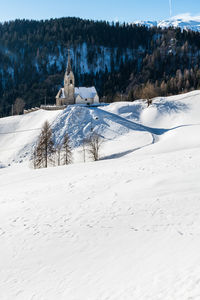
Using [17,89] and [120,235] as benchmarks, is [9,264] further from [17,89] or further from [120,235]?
[17,89]

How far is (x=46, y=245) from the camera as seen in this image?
11.4 metres

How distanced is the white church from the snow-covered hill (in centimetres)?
6137

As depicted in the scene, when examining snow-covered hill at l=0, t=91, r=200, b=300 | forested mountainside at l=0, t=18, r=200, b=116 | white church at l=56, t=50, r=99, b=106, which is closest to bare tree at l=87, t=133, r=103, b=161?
snow-covered hill at l=0, t=91, r=200, b=300

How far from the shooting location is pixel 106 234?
11.6 meters

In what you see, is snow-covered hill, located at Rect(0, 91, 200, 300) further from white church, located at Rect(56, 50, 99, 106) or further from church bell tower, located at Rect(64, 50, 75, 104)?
church bell tower, located at Rect(64, 50, 75, 104)

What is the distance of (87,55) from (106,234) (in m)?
177

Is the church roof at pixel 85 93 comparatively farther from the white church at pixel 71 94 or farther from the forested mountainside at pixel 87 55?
the forested mountainside at pixel 87 55

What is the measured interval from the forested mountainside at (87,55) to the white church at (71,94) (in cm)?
5128

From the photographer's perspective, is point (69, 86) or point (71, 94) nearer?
point (69, 86)

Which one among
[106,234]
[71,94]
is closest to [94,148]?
[106,234]

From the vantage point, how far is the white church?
80.4 metres

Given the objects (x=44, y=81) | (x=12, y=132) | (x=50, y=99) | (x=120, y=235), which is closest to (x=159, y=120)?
(x=12, y=132)

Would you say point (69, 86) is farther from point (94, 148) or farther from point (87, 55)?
point (87, 55)

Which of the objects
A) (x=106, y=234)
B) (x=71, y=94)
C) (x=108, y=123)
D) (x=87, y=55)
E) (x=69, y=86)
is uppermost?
(x=87, y=55)
